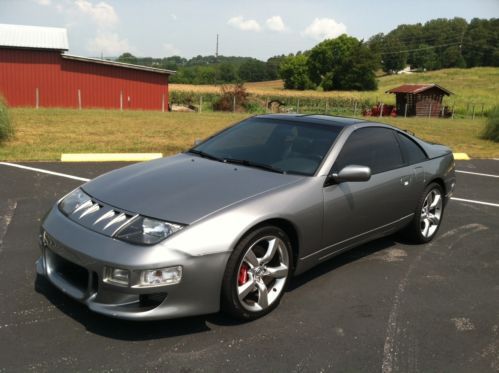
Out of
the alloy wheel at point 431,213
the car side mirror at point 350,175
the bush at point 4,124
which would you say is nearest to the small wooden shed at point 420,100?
the bush at point 4,124

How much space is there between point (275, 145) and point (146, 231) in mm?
1731

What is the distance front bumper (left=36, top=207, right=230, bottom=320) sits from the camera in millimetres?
2984

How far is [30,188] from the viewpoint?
6.94 meters

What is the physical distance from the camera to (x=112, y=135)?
13836 mm

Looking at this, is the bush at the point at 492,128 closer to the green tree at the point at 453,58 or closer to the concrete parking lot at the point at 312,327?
the concrete parking lot at the point at 312,327

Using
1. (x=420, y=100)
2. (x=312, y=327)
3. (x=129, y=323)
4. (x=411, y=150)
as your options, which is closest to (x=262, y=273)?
(x=312, y=327)

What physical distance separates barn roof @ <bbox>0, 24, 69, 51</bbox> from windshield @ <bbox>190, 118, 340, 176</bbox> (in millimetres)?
25740

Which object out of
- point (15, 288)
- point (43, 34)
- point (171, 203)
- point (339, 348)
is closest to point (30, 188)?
point (15, 288)

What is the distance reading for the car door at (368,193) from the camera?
4062 millimetres

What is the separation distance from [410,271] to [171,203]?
2521 mm

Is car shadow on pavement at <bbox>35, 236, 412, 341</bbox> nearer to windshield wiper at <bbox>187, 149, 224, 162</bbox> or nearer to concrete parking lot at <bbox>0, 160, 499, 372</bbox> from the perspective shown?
concrete parking lot at <bbox>0, 160, 499, 372</bbox>

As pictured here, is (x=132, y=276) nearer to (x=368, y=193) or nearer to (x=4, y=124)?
(x=368, y=193)

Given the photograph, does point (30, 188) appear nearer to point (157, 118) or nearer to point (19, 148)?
point (19, 148)

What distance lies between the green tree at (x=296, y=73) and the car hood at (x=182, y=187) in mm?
96985
